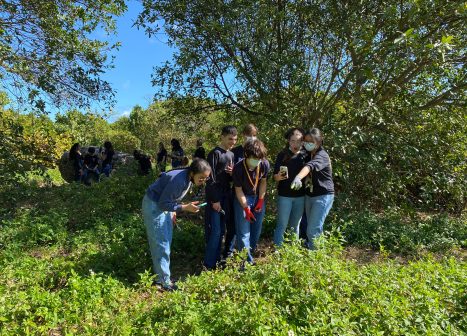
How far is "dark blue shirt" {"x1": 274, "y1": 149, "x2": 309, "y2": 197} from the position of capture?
4555 mm

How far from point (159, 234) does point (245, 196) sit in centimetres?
106

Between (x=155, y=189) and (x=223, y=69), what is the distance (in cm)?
397

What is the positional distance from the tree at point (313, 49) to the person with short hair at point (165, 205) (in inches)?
108

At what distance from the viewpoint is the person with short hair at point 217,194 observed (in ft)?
14.3

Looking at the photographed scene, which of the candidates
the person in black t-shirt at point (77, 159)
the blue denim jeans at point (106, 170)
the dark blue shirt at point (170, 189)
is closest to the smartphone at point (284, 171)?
the dark blue shirt at point (170, 189)

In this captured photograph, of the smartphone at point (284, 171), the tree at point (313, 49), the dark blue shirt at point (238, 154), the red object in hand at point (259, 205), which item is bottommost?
the red object in hand at point (259, 205)

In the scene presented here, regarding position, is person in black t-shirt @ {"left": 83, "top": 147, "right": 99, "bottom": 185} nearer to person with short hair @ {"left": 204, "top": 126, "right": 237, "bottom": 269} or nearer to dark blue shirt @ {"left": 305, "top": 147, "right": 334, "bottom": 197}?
person with short hair @ {"left": 204, "top": 126, "right": 237, "bottom": 269}

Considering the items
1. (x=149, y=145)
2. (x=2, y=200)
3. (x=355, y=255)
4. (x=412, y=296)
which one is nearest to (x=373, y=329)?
(x=412, y=296)

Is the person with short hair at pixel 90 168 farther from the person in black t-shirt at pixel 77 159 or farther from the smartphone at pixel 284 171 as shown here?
the smartphone at pixel 284 171

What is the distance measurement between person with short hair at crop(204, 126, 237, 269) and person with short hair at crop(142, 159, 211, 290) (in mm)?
355

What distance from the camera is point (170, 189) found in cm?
388

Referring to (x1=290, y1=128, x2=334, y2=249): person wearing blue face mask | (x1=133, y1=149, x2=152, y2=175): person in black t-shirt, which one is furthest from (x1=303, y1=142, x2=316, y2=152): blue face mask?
(x1=133, y1=149, x2=152, y2=175): person in black t-shirt

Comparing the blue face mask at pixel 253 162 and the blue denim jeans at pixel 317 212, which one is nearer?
the blue face mask at pixel 253 162

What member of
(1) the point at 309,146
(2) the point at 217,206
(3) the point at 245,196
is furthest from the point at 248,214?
(1) the point at 309,146
